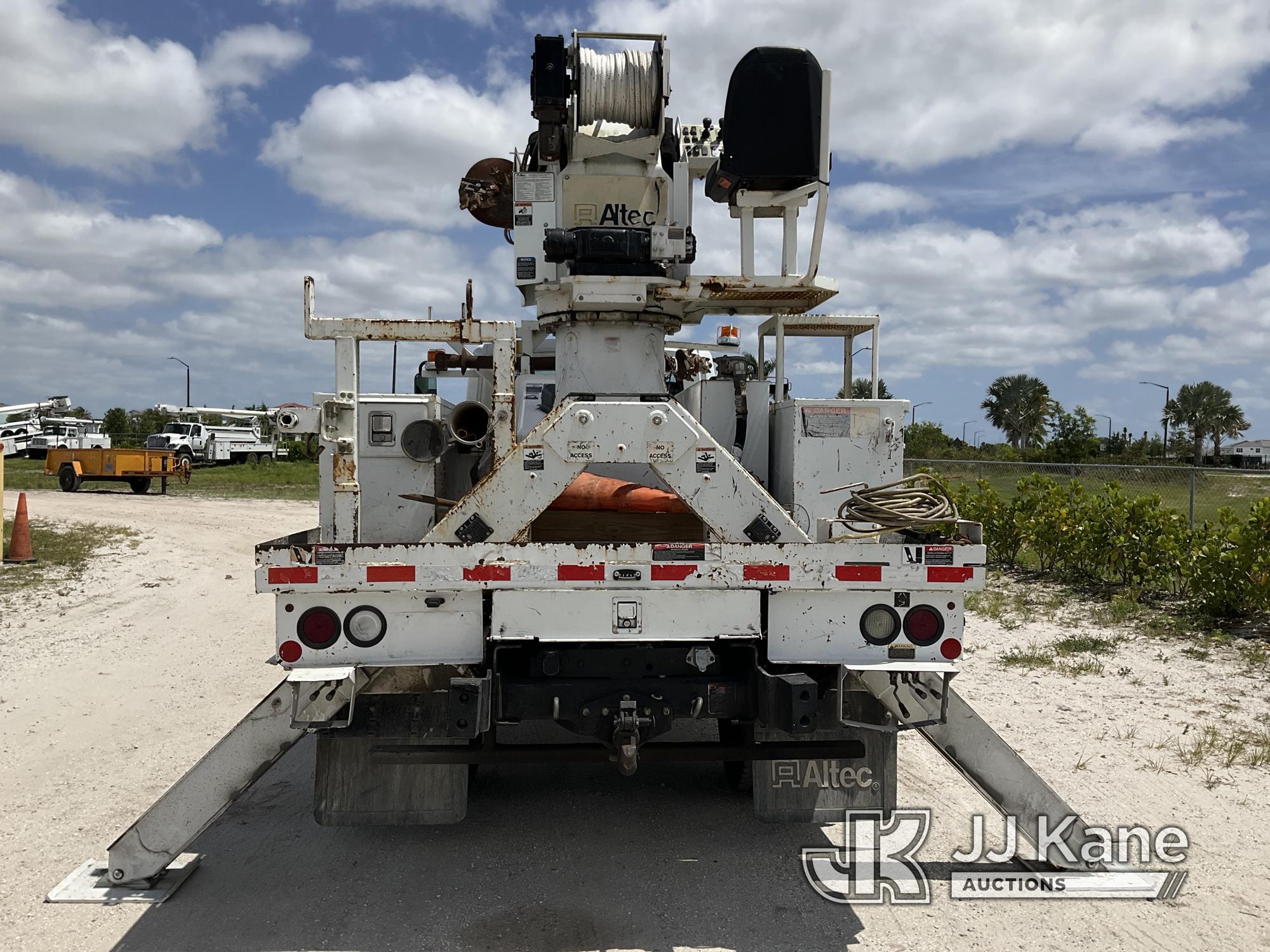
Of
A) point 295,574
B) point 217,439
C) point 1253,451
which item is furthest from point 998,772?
point 1253,451

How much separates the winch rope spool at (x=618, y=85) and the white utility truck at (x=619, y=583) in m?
0.05

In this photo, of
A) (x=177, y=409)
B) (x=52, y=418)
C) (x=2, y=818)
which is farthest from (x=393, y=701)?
(x=52, y=418)

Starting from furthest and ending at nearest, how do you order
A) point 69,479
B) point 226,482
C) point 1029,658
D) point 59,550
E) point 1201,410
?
point 1201,410
point 226,482
point 69,479
point 59,550
point 1029,658

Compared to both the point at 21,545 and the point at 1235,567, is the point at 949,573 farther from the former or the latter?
the point at 21,545

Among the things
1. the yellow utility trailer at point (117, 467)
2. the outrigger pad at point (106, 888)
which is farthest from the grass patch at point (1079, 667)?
the yellow utility trailer at point (117, 467)

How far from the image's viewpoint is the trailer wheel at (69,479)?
103 ft

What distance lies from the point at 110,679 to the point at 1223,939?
7.73 meters

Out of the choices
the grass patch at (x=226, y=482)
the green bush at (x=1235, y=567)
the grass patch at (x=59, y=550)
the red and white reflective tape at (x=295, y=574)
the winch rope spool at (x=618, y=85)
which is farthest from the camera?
the grass patch at (x=226, y=482)

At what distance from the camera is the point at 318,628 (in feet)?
13.1

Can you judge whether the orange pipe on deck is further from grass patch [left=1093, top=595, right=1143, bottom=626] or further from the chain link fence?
the chain link fence

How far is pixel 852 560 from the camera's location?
4.03 meters

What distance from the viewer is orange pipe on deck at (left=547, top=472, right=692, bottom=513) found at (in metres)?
4.61

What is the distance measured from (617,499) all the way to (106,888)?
2.65m

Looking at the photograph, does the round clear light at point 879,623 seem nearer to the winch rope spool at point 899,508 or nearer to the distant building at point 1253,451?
the winch rope spool at point 899,508
